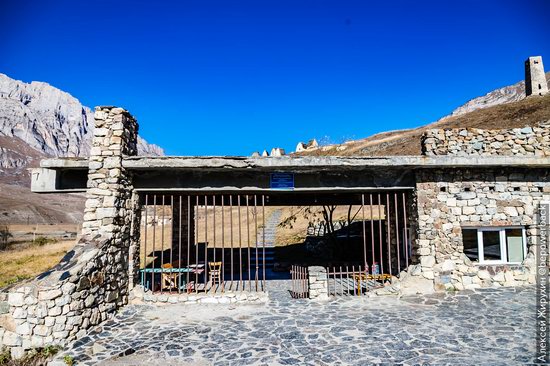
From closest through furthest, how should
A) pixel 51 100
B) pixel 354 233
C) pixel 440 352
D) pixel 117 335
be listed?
1. pixel 440 352
2. pixel 117 335
3. pixel 354 233
4. pixel 51 100

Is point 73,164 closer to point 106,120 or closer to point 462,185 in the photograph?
point 106,120

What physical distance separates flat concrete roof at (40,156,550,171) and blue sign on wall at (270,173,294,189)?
1.47 feet

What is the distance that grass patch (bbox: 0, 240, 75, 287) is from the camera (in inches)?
592

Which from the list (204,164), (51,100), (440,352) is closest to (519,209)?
(440,352)

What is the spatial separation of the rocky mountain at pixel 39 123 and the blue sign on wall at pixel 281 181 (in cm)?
9882

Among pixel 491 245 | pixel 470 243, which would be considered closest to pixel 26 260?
pixel 470 243

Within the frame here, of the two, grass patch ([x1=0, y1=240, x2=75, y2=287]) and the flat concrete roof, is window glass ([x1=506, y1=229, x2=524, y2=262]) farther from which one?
grass patch ([x1=0, y1=240, x2=75, y2=287])

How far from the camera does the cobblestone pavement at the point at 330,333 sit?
563 centimetres

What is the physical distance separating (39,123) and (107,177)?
145888mm

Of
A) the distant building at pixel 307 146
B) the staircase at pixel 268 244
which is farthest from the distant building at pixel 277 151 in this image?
the staircase at pixel 268 244

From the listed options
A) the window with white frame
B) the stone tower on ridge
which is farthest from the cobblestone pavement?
the stone tower on ridge

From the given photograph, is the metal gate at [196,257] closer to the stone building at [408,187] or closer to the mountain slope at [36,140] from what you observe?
the stone building at [408,187]

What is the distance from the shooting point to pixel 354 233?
19.8 metres

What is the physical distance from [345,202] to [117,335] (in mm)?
10394
